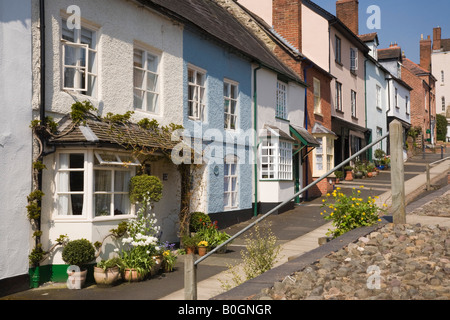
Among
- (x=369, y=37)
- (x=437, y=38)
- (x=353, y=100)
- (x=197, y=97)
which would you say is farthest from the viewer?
(x=437, y=38)

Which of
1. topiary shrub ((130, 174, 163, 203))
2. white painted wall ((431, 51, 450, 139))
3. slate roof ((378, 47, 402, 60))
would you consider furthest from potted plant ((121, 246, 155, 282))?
white painted wall ((431, 51, 450, 139))

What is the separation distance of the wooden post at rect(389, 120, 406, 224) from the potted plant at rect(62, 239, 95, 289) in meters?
5.52

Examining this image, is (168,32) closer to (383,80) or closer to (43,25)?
(43,25)

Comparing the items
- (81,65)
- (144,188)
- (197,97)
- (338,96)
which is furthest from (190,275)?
(338,96)

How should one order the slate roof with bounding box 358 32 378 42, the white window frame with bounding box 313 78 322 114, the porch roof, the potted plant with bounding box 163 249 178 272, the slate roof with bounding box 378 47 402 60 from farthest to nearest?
the slate roof with bounding box 378 47 402 60 < the slate roof with bounding box 358 32 378 42 < the white window frame with bounding box 313 78 322 114 < the porch roof < the potted plant with bounding box 163 249 178 272

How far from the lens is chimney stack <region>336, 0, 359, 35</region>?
2944cm

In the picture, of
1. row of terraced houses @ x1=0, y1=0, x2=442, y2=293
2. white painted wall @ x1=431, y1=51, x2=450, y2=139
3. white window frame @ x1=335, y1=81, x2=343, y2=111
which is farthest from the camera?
white painted wall @ x1=431, y1=51, x2=450, y2=139

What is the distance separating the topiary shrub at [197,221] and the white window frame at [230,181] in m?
2.37

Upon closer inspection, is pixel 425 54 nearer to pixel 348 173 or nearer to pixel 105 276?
pixel 348 173

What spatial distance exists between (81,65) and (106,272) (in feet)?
13.8

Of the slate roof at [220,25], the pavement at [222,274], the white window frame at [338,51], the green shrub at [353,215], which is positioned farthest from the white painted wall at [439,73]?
the green shrub at [353,215]

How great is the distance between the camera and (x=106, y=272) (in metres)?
8.23

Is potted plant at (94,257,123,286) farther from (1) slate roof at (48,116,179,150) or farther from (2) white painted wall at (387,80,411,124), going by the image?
(2) white painted wall at (387,80,411,124)

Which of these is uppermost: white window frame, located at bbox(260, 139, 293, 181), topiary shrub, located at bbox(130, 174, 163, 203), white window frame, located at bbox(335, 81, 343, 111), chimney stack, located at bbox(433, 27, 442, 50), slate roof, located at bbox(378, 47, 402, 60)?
chimney stack, located at bbox(433, 27, 442, 50)
